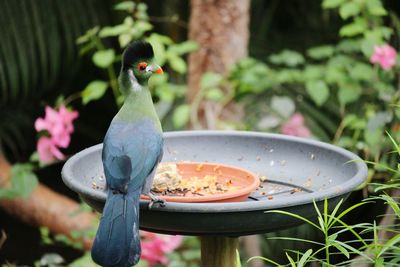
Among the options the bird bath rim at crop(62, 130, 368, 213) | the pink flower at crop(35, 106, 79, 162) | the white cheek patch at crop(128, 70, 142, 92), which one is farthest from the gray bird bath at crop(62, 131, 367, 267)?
the pink flower at crop(35, 106, 79, 162)

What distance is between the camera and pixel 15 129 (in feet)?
14.0

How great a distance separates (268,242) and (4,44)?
1706 millimetres

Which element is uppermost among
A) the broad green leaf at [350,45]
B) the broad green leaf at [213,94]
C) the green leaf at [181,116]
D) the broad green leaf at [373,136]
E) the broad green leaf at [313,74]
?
the broad green leaf at [350,45]

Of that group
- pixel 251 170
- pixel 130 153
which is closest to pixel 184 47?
pixel 251 170

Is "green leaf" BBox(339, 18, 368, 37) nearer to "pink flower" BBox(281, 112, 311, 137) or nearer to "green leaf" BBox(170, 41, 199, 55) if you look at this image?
"pink flower" BBox(281, 112, 311, 137)

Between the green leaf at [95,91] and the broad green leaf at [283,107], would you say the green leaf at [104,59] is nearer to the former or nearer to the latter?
the green leaf at [95,91]

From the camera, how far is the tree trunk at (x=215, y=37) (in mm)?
3375

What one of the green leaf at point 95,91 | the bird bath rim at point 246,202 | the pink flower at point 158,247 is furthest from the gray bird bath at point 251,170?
the green leaf at point 95,91

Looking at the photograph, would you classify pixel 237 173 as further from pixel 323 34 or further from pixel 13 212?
pixel 323 34

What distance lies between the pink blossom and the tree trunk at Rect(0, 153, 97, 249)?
2.74 ft

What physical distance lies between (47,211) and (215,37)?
1259 millimetres

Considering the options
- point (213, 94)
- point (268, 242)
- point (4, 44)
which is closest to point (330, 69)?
point (213, 94)

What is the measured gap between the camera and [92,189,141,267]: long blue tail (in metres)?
1.57

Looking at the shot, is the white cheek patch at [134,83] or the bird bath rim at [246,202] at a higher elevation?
the white cheek patch at [134,83]
